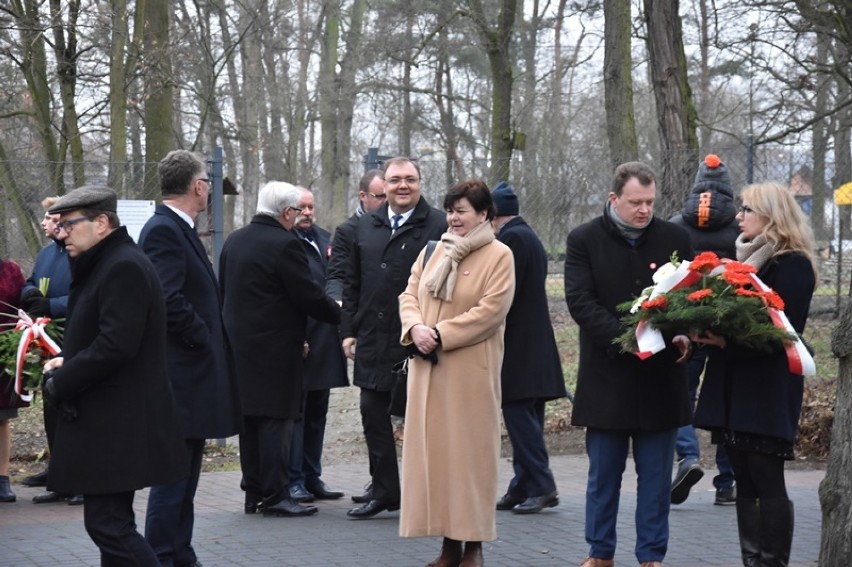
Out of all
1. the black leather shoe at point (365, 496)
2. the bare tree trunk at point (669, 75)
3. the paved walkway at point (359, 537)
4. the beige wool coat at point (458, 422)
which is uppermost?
the bare tree trunk at point (669, 75)

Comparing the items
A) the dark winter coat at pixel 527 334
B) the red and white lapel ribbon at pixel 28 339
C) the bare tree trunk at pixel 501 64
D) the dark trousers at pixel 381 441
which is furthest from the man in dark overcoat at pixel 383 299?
the bare tree trunk at pixel 501 64

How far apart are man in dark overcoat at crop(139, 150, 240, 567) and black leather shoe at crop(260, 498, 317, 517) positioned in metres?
1.56

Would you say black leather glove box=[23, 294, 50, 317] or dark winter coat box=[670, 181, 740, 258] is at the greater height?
dark winter coat box=[670, 181, 740, 258]

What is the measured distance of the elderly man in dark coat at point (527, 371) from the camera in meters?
8.17

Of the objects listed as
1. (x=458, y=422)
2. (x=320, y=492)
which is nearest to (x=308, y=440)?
(x=320, y=492)

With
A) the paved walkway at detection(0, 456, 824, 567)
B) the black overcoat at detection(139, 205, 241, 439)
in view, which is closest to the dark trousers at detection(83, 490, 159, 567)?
the black overcoat at detection(139, 205, 241, 439)

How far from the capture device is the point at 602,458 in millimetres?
6461

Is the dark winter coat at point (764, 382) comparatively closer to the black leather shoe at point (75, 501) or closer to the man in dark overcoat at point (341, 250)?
the man in dark overcoat at point (341, 250)

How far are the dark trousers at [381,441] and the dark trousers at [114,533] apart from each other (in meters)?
2.89

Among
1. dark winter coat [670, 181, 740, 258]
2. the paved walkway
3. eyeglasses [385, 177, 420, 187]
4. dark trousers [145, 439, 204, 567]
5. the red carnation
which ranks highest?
eyeglasses [385, 177, 420, 187]

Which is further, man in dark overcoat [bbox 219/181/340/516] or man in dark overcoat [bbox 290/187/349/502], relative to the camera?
man in dark overcoat [bbox 290/187/349/502]

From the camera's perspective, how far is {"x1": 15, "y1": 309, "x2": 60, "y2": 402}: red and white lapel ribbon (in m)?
7.55

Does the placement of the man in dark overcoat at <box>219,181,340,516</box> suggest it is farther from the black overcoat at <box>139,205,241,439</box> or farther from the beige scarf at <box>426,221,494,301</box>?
the beige scarf at <box>426,221,494,301</box>

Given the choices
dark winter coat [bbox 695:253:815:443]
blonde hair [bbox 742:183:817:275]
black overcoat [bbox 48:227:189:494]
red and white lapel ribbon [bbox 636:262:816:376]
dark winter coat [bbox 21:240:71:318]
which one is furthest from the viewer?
dark winter coat [bbox 21:240:71:318]
